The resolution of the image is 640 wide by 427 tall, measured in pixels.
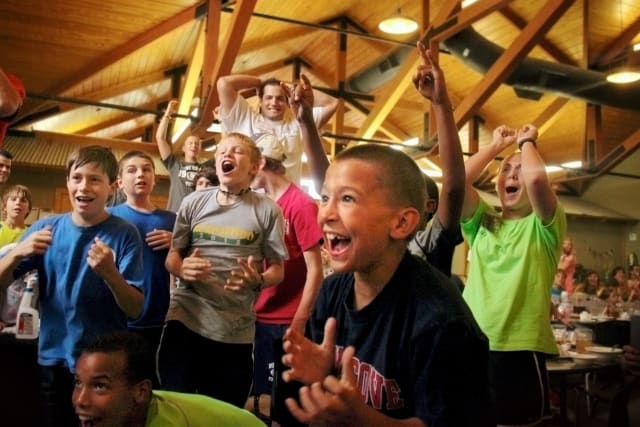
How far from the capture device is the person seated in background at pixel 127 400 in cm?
161

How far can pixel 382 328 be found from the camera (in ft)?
3.94

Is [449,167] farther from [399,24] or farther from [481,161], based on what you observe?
[399,24]

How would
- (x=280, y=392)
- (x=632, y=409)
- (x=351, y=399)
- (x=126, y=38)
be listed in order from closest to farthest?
(x=351, y=399)
(x=280, y=392)
(x=632, y=409)
(x=126, y=38)

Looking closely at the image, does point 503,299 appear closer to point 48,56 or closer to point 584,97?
point 48,56

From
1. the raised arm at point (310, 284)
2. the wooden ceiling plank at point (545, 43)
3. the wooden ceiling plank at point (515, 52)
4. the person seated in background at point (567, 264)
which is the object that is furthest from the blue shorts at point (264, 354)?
the wooden ceiling plank at point (545, 43)

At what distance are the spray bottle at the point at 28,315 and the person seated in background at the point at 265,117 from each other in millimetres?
1212

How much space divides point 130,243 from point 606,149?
13.5 m

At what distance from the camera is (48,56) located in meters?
7.93

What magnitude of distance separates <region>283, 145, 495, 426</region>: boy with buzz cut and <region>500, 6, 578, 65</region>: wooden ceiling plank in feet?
34.8

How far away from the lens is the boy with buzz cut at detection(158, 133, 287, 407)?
209 cm

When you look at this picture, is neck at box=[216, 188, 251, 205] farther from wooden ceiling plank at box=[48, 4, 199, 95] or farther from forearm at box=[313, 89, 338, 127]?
wooden ceiling plank at box=[48, 4, 199, 95]

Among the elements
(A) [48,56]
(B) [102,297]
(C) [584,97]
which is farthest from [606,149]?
(B) [102,297]

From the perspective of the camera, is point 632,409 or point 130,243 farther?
point 632,409

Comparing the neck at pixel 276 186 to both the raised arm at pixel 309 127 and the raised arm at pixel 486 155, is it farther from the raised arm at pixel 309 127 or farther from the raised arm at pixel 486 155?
the raised arm at pixel 486 155
